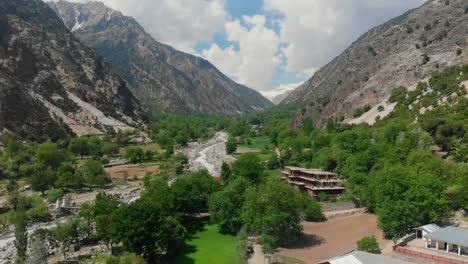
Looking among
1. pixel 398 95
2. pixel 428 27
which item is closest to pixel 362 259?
pixel 398 95

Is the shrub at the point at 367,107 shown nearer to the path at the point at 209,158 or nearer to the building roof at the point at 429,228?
the path at the point at 209,158

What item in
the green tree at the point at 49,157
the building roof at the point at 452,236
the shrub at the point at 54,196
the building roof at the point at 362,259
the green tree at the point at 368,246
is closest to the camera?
the building roof at the point at 362,259

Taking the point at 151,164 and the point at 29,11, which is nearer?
the point at 151,164

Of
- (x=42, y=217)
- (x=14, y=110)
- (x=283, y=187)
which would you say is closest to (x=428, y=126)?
(x=283, y=187)

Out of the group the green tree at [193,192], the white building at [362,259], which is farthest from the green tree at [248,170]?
the white building at [362,259]

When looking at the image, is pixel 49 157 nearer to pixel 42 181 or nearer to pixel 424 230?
pixel 42 181

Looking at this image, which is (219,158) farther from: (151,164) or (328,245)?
(328,245)
